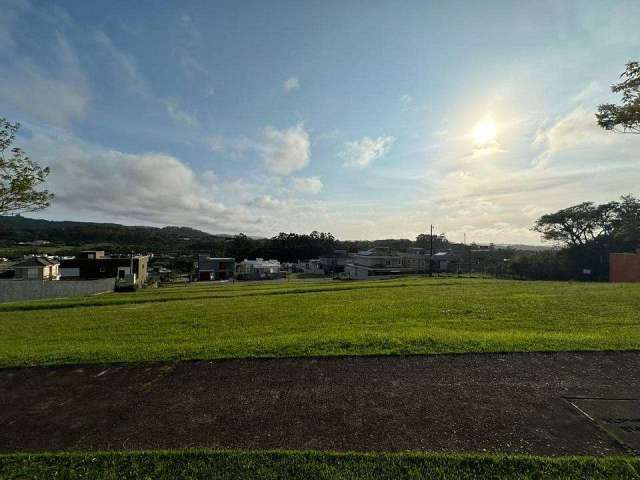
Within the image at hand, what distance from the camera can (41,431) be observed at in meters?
4.10

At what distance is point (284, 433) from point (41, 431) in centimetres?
368

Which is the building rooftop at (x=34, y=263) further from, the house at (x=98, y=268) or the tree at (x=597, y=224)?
the tree at (x=597, y=224)

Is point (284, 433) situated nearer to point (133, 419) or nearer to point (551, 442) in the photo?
point (133, 419)

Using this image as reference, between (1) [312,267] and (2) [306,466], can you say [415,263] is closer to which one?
(1) [312,267]

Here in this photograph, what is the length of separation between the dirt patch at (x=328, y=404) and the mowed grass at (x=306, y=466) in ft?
0.77

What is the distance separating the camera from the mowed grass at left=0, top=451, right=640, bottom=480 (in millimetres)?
3000

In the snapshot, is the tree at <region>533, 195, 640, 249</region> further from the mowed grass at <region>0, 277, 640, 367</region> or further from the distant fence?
the distant fence

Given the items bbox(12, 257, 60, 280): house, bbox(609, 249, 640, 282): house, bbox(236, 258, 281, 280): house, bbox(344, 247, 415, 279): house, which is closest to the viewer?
bbox(609, 249, 640, 282): house

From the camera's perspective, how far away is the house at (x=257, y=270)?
215 feet

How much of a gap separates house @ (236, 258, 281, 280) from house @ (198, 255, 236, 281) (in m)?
2.37

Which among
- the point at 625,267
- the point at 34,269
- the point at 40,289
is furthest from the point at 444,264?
the point at 34,269

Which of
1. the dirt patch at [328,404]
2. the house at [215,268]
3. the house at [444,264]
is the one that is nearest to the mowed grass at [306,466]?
the dirt patch at [328,404]

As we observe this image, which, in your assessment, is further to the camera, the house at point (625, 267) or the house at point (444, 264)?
the house at point (444, 264)

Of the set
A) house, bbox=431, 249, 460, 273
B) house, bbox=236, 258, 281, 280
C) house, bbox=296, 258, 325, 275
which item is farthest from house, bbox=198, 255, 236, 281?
house, bbox=431, 249, 460, 273
